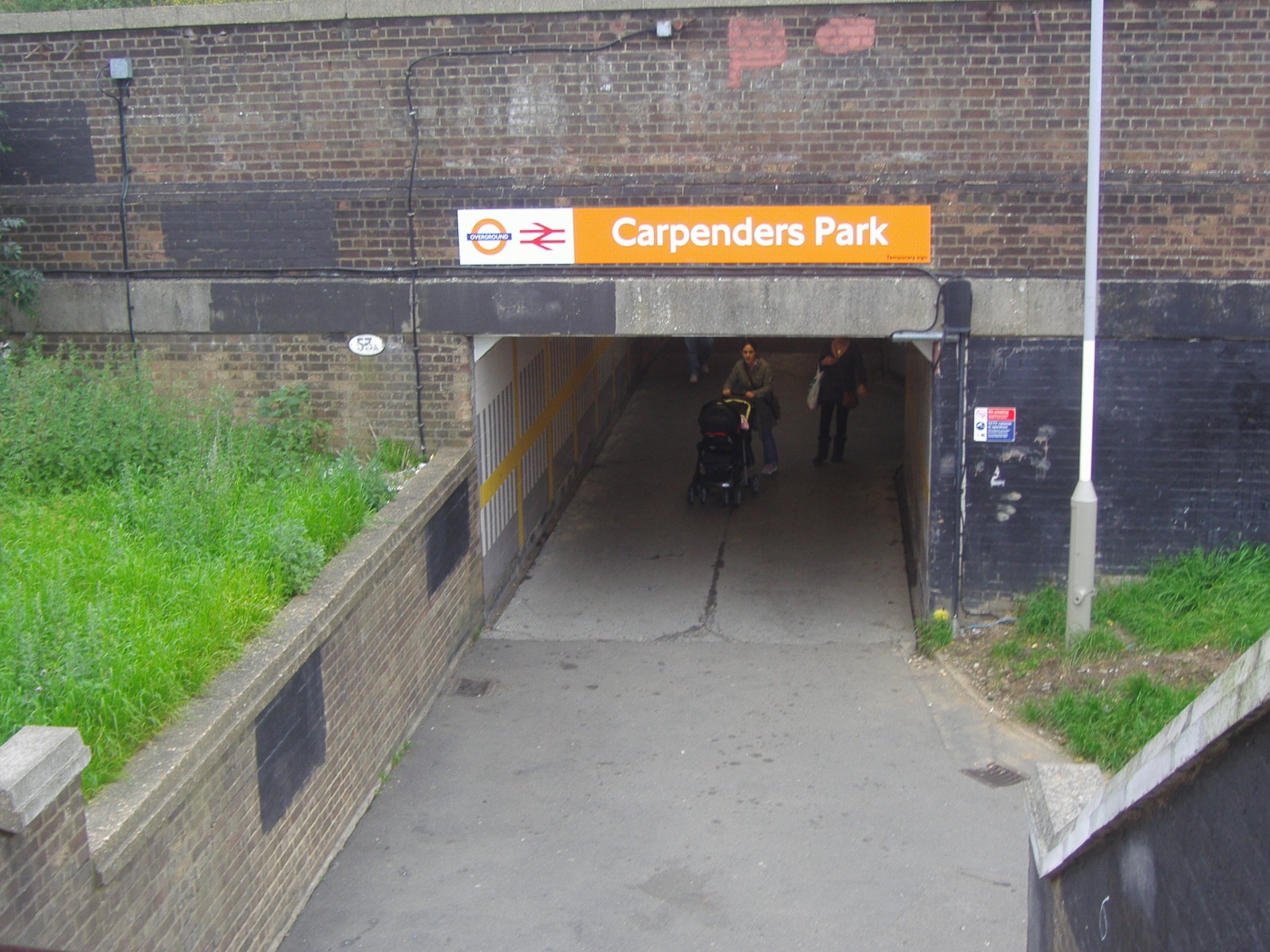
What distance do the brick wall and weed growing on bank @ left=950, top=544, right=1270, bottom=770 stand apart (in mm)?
4879

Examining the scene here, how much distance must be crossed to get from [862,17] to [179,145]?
19.2 feet

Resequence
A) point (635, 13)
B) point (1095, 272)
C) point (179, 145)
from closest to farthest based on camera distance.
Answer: point (1095, 272) → point (635, 13) → point (179, 145)

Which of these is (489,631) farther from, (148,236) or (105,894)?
(105,894)

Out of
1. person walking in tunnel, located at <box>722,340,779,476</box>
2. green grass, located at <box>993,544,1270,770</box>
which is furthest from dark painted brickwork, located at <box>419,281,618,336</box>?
green grass, located at <box>993,544,1270,770</box>

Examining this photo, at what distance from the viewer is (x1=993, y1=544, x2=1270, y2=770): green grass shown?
820 cm

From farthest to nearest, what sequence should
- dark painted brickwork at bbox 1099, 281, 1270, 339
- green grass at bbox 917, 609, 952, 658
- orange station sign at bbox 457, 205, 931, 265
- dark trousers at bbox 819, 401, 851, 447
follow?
dark trousers at bbox 819, 401, 851, 447
green grass at bbox 917, 609, 952, 658
orange station sign at bbox 457, 205, 931, 265
dark painted brickwork at bbox 1099, 281, 1270, 339

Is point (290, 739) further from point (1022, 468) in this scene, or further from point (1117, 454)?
point (1117, 454)

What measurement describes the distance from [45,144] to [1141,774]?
10.4 meters

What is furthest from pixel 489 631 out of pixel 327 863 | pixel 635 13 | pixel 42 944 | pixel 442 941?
pixel 42 944

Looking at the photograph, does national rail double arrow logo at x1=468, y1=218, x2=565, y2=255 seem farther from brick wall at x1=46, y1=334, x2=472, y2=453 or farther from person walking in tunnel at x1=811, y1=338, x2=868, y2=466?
person walking in tunnel at x1=811, y1=338, x2=868, y2=466

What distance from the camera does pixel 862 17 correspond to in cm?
925

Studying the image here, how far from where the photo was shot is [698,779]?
322 inches

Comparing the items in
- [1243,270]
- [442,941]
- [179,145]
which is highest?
[179,145]

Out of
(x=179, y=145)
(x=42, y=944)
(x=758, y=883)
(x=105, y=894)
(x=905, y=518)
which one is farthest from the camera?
(x=905, y=518)
